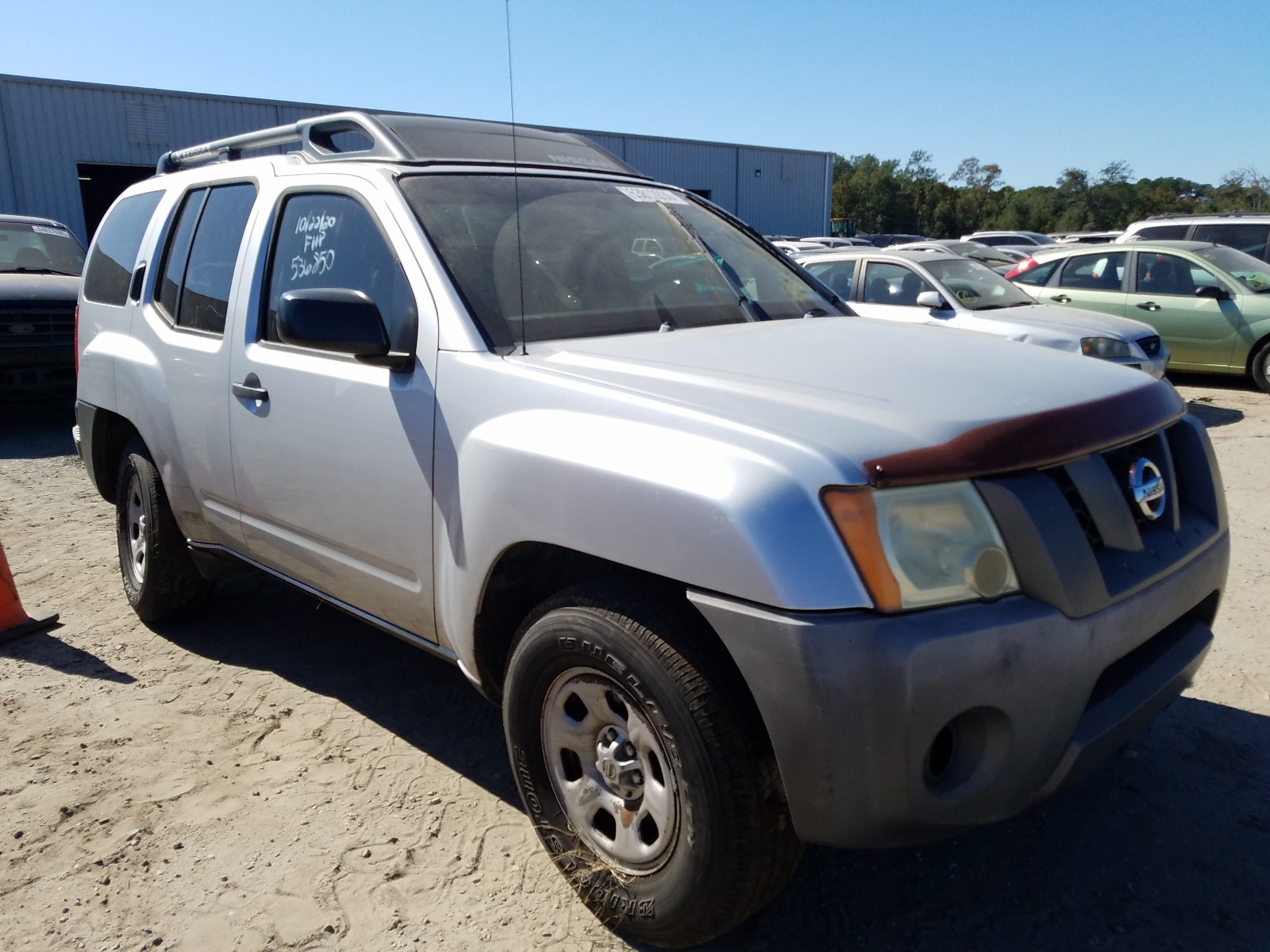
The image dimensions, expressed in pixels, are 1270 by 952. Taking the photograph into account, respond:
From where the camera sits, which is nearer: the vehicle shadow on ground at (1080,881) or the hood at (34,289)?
the vehicle shadow on ground at (1080,881)

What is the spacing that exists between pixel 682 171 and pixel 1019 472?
32800 mm

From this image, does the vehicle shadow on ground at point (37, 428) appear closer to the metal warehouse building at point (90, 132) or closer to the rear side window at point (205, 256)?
the rear side window at point (205, 256)

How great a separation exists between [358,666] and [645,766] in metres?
2.14

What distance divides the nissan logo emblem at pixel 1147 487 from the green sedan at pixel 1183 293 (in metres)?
9.71

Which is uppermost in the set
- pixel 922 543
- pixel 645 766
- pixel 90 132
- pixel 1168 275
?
pixel 90 132

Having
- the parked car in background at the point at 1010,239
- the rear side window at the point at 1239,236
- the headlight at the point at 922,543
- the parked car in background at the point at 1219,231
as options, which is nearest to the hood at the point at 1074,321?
the parked car in background at the point at 1219,231

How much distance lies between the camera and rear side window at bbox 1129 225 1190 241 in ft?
43.7

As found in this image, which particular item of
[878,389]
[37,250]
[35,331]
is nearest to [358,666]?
[878,389]

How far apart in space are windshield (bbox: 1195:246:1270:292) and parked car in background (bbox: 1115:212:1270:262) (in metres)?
1.22

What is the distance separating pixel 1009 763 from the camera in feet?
6.32

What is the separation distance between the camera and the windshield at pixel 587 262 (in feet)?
9.29

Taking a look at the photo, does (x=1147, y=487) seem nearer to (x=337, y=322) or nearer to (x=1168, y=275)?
(x=337, y=322)

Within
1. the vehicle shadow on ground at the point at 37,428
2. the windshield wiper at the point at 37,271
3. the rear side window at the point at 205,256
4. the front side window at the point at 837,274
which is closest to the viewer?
the rear side window at the point at 205,256

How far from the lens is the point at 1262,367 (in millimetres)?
10508
